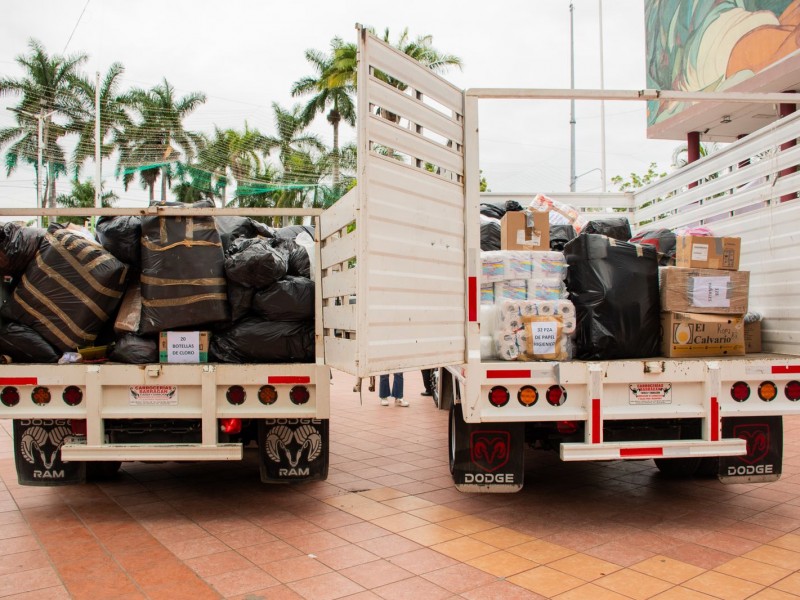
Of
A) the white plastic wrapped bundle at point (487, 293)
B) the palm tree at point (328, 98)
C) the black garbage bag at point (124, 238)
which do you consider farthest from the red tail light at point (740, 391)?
the palm tree at point (328, 98)

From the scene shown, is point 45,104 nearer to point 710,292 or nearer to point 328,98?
point 328,98

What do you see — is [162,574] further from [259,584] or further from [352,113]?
[352,113]

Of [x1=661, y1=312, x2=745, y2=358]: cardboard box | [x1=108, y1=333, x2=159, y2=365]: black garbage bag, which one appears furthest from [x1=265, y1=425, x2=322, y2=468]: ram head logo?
[x1=661, y1=312, x2=745, y2=358]: cardboard box

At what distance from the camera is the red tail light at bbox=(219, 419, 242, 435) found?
15.9 ft

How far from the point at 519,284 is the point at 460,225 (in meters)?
0.64

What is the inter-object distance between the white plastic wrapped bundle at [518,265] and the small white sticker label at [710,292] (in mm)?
1149

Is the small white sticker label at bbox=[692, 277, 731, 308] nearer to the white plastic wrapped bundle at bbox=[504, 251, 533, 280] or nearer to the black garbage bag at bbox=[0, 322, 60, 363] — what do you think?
the white plastic wrapped bundle at bbox=[504, 251, 533, 280]

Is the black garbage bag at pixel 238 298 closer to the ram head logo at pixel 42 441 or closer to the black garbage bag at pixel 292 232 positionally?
the black garbage bag at pixel 292 232

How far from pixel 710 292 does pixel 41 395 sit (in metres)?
4.61

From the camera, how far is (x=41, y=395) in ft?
15.6

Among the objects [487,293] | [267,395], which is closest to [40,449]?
[267,395]

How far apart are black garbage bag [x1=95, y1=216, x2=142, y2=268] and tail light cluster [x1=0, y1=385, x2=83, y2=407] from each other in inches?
38.9

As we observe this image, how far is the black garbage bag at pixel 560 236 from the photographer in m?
6.11

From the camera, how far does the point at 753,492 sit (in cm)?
556
